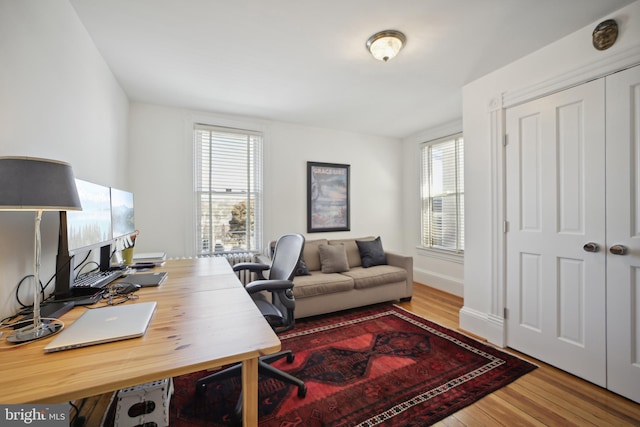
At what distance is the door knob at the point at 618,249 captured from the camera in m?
1.68

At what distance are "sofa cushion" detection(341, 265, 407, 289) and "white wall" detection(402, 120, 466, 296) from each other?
3.06ft

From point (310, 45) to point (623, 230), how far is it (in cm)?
252

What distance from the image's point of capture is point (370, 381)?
6.04 feet

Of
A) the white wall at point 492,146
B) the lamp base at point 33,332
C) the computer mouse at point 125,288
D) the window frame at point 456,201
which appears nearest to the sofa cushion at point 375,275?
the white wall at point 492,146

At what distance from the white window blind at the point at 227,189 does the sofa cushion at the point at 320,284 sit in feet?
3.47

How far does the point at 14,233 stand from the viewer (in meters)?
1.15

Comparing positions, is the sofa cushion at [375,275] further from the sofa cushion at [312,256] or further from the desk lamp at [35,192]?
the desk lamp at [35,192]

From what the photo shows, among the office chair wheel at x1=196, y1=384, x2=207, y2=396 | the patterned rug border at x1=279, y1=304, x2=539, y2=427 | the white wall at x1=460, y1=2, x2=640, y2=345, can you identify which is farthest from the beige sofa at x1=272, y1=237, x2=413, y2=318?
the office chair wheel at x1=196, y1=384, x2=207, y2=396

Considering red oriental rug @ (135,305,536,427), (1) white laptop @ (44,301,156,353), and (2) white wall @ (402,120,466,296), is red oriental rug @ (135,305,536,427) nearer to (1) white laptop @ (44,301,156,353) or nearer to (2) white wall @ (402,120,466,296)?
(1) white laptop @ (44,301,156,353)

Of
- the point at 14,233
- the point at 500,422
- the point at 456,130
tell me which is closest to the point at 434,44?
the point at 456,130

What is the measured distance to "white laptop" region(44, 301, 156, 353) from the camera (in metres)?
0.83

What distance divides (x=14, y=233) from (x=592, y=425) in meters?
3.07

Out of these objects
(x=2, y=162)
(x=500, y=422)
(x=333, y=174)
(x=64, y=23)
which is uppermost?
Result: (x=64, y=23)

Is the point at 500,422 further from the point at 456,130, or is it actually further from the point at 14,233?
the point at 456,130
